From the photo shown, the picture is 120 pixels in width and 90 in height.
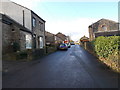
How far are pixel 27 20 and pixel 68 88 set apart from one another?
16.6 m

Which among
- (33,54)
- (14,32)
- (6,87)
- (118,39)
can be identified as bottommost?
(6,87)

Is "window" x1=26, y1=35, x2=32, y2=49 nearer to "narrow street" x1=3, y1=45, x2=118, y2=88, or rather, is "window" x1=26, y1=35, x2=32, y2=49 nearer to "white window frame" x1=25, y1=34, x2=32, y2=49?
"white window frame" x1=25, y1=34, x2=32, y2=49

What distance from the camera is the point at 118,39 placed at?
700 cm

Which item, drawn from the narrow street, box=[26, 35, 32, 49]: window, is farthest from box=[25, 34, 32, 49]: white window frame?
the narrow street

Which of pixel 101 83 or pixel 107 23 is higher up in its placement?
pixel 107 23

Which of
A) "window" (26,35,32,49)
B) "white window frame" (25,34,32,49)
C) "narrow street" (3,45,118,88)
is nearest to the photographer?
"narrow street" (3,45,118,88)

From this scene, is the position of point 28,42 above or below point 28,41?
below

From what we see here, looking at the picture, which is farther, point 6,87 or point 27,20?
point 27,20

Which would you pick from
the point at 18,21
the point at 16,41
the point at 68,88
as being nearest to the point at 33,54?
the point at 16,41

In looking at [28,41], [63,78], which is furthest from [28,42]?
[63,78]

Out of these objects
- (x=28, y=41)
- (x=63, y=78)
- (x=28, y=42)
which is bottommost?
(x=63, y=78)

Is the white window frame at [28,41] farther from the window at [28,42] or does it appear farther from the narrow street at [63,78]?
the narrow street at [63,78]

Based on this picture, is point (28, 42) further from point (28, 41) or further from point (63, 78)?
point (63, 78)

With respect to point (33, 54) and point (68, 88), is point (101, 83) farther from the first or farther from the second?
point (33, 54)
